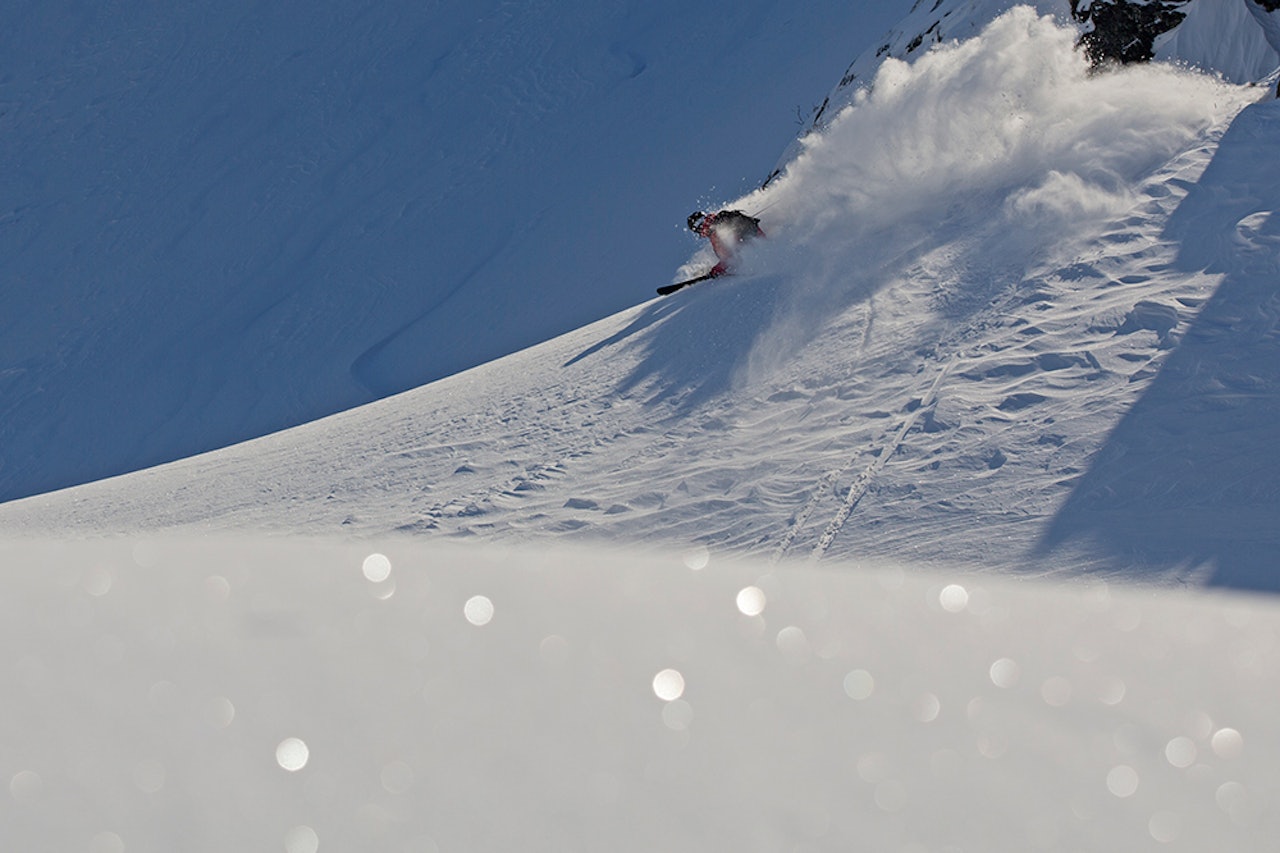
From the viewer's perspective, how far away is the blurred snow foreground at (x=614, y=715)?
2.70 meters

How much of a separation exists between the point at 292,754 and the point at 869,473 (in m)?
3.88

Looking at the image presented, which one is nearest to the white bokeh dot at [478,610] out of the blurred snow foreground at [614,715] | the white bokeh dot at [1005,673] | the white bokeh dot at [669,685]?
the blurred snow foreground at [614,715]

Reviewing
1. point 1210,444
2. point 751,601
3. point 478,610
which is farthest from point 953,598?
point 1210,444

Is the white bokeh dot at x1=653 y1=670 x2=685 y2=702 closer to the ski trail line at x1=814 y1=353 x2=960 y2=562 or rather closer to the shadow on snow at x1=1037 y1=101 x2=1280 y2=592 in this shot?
the ski trail line at x1=814 y1=353 x2=960 y2=562

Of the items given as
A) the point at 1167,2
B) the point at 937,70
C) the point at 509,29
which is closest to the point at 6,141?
the point at 509,29

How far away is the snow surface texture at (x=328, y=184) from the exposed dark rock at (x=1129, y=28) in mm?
7772

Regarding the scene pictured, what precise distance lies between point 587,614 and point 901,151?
871 cm

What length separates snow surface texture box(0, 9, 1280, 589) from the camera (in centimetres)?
555

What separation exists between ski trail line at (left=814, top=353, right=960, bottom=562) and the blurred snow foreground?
3.74 ft

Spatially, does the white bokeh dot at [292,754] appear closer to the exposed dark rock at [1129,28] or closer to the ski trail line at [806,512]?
the ski trail line at [806,512]

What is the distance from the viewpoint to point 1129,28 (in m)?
12.9

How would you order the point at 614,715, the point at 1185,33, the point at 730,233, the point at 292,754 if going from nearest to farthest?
the point at 292,754 < the point at 614,715 < the point at 730,233 < the point at 1185,33

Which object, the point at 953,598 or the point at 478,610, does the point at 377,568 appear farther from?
the point at 953,598

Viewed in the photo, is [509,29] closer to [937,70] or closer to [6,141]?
[6,141]
